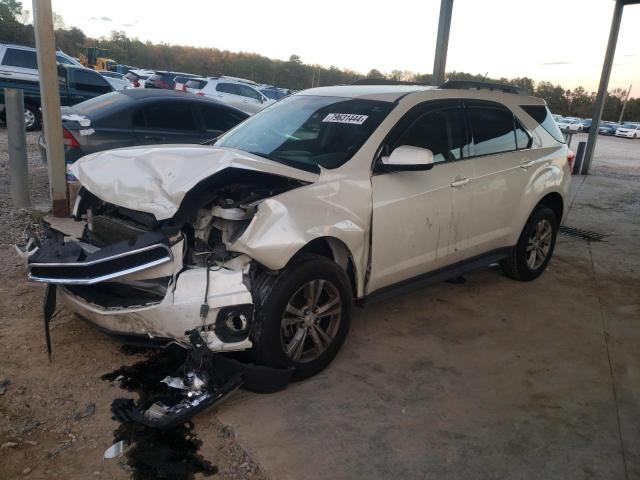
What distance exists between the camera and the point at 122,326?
10.00 ft

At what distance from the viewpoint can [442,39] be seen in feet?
25.4

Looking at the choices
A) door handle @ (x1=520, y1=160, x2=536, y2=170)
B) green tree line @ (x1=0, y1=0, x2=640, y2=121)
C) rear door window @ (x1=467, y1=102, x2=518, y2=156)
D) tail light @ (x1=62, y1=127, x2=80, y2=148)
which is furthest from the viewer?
green tree line @ (x1=0, y1=0, x2=640, y2=121)

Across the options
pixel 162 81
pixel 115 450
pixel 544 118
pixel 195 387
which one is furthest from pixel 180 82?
pixel 115 450

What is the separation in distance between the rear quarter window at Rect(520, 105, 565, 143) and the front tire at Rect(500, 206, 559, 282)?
0.77 m

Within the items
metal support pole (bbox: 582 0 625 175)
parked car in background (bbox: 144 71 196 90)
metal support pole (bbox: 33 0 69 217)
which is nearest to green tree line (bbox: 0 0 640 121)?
parked car in background (bbox: 144 71 196 90)

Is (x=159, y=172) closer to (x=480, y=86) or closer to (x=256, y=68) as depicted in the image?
(x=480, y=86)

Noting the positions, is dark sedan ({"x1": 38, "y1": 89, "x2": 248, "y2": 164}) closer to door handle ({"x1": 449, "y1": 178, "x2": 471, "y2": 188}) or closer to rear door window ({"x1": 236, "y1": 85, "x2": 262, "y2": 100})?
door handle ({"x1": 449, "y1": 178, "x2": 471, "y2": 188})

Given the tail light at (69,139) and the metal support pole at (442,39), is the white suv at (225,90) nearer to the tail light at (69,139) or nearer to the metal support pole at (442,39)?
the metal support pole at (442,39)

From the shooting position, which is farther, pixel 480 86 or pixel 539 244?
pixel 539 244

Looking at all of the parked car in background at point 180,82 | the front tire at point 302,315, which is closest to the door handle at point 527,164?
the front tire at point 302,315

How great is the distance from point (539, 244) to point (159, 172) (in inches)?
156

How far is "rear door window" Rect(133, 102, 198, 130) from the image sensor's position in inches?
278

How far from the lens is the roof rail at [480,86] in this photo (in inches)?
→ 180

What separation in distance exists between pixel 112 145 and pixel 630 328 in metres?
6.04
